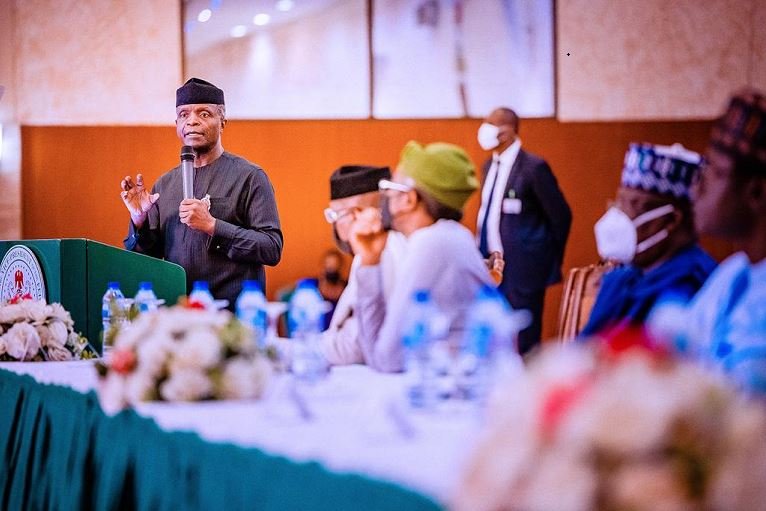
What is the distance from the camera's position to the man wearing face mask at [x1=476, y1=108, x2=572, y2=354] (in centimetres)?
517

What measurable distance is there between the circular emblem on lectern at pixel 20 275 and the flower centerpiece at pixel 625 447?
253 centimetres

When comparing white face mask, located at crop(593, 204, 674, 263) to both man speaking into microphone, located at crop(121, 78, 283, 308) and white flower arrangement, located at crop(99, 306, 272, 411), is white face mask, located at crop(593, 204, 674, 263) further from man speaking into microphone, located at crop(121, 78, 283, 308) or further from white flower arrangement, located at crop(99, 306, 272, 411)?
man speaking into microphone, located at crop(121, 78, 283, 308)

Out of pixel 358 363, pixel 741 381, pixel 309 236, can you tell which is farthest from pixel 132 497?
pixel 309 236

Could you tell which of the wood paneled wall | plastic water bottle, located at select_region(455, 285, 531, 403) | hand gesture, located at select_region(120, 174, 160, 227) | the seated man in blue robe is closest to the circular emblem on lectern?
hand gesture, located at select_region(120, 174, 160, 227)

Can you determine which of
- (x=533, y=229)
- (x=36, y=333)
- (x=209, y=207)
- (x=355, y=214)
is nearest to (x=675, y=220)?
(x=355, y=214)

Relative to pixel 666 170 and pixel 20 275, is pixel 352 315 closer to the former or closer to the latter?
pixel 666 170

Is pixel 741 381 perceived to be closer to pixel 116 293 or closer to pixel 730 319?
pixel 730 319

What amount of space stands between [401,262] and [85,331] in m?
1.34

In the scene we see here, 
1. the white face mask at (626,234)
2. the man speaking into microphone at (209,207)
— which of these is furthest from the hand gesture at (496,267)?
the white face mask at (626,234)

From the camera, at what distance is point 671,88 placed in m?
6.88

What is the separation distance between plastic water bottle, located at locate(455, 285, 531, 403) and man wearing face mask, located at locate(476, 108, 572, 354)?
3080 millimetres

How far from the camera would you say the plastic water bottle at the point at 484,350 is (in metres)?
1.83

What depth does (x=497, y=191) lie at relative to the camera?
17.3 feet

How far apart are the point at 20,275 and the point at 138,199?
1.56 feet
